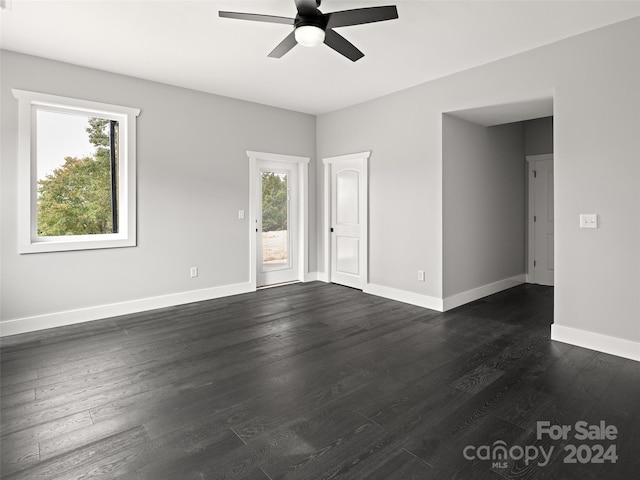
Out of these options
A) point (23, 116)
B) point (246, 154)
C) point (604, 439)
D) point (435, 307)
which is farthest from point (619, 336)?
point (23, 116)

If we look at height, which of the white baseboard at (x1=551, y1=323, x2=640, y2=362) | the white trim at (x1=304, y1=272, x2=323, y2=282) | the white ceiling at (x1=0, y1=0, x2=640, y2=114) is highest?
the white ceiling at (x1=0, y1=0, x2=640, y2=114)

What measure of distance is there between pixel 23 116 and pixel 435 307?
5049 mm

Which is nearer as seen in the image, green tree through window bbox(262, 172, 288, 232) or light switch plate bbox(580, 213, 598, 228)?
light switch plate bbox(580, 213, 598, 228)

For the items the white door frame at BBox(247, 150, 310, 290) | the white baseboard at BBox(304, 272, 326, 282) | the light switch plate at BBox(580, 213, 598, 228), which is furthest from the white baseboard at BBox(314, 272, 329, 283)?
the light switch plate at BBox(580, 213, 598, 228)

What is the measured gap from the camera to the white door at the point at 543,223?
5871mm

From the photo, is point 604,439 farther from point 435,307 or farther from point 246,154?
point 246,154

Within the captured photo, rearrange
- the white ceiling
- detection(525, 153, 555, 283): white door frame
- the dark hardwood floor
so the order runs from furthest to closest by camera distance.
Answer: detection(525, 153, 555, 283): white door frame → the white ceiling → the dark hardwood floor

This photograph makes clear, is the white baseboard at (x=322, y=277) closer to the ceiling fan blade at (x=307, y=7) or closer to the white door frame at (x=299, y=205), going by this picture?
the white door frame at (x=299, y=205)

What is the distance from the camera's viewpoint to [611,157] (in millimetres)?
3143

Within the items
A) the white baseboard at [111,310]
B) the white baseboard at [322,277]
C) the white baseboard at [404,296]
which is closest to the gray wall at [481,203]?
the white baseboard at [404,296]

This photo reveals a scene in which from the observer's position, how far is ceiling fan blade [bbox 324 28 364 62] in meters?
2.76

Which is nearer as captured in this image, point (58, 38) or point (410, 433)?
point (410, 433)

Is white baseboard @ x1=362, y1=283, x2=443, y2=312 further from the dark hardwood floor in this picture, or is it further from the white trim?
the white trim

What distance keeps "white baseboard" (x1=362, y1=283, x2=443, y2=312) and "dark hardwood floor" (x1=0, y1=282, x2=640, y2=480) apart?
0.55 metres
